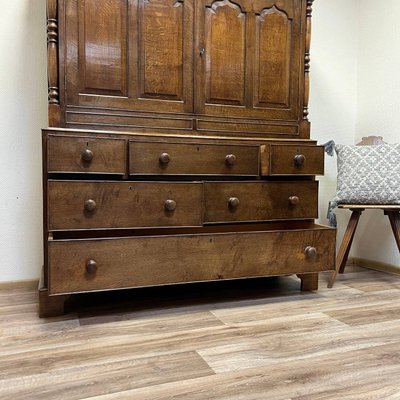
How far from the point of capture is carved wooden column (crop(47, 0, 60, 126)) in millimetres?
1485

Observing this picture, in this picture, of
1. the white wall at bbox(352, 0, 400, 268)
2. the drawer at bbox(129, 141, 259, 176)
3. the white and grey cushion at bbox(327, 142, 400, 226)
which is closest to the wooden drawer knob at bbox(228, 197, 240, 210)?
the drawer at bbox(129, 141, 259, 176)

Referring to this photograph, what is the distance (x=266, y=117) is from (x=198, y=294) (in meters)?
0.90

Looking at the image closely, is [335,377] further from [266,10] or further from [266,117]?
[266,10]

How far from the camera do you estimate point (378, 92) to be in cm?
239

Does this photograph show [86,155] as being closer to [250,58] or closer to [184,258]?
[184,258]

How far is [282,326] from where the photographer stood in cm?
142

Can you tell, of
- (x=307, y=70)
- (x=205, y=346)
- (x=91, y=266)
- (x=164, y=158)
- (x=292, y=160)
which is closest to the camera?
(x=205, y=346)

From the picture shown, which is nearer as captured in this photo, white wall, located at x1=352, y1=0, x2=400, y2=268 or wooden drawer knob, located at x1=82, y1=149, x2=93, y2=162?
wooden drawer knob, located at x1=82, y1=149, x2=93, y2=162

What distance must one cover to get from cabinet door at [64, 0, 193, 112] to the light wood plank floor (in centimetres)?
86

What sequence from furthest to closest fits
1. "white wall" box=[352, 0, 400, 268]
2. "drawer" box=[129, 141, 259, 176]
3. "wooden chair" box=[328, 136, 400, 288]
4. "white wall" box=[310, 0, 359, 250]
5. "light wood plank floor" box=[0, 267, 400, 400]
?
"white wall" box=[310, 0, 359, 250] < "white wall" box=[352, 0, 400, 268] < "wooden chair" box=[328, 136, 400, 288] < "drawer" box=[129, 141, 259, 176] < "light wood plank floor" box=[0, 267, 400, 400]

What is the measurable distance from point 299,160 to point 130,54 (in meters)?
0.86

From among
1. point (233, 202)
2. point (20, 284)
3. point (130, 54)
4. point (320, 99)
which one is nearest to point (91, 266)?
point (233, 202)

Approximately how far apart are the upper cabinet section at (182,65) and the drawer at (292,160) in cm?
14

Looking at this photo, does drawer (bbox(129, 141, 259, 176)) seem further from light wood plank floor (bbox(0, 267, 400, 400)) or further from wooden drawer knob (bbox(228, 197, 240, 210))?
light wood plank floor (bbox(0, 267, 400, 400))
